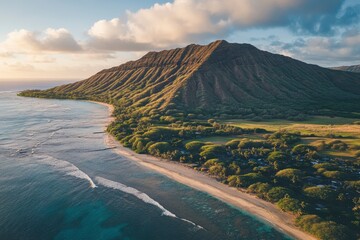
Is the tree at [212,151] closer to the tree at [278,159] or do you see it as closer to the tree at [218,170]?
the tree at [218,170]

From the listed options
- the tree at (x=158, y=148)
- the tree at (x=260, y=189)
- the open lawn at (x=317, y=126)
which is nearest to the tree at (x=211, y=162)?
the tree at (x=260, y=189)

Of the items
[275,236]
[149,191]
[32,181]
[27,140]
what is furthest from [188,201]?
[27,140]

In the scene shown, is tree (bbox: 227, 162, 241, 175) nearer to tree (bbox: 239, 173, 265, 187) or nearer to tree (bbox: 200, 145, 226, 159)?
tree (bbox: 239, 173, 265, 187)

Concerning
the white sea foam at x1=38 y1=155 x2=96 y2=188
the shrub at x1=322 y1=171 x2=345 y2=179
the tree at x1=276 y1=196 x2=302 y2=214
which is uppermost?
the shrub at x1=322 y1=171 x2=345 y2=179

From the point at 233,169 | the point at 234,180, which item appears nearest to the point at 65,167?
the point at 233,169

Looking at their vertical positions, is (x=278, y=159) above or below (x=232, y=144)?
below

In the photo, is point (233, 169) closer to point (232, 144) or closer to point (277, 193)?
point (277, 193)

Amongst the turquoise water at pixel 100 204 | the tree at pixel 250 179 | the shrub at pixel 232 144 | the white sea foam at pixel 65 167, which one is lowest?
the turquoise water at pixel 100 204

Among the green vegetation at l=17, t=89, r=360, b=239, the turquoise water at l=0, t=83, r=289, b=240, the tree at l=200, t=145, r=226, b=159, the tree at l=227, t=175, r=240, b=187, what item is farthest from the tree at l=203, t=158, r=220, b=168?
the turquoise water at l=0, t=83, r=289, b=240
